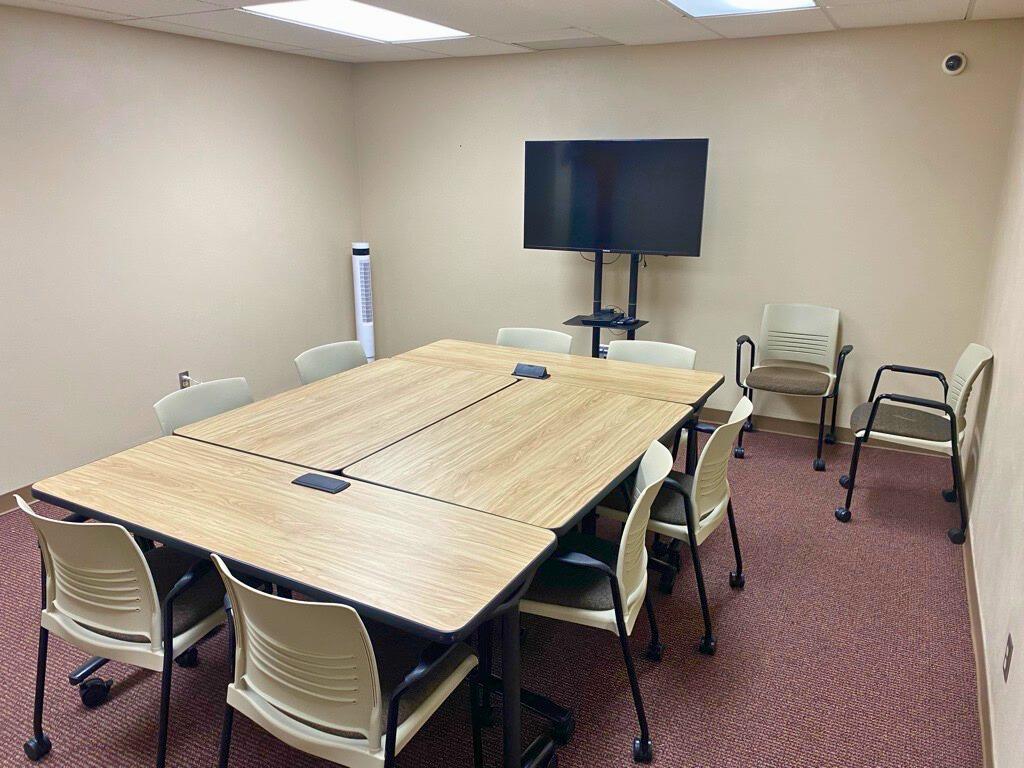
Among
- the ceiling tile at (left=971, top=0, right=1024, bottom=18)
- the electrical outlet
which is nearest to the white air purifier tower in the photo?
the ceiling tile at (left=971, top=0, right=1024, bottom=18)

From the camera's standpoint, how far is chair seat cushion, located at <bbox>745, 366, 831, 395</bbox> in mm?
4246

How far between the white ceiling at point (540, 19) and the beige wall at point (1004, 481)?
829 millimetres

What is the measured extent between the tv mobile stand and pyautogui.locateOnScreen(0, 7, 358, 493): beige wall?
2.16 meters

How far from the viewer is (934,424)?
144 inches

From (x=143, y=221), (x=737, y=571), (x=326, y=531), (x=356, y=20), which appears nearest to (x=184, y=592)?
(x=326, y=531)

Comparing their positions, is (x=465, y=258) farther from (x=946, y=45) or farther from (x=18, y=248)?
(x=946, y=45)

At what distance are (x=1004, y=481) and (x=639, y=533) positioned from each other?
A: 4.83 feet

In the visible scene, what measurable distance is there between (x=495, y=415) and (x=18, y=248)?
8.69 feet

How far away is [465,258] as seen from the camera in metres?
5.59

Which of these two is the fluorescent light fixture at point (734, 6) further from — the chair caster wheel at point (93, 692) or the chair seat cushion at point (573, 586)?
the chair caster wheel at point (93, 692)

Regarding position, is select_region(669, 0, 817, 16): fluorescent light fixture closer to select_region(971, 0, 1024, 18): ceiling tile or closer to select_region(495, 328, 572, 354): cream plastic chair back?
select_region(971, 0, 1024, 18): ceiling tile

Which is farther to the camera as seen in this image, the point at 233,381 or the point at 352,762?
Result: the point at 233,381

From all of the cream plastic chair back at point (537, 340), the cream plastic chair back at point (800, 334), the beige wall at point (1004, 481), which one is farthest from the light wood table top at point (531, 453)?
the cream plastic chair back at point (800, 334)

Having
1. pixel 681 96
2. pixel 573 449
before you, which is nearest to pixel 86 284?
pixel 573 449
